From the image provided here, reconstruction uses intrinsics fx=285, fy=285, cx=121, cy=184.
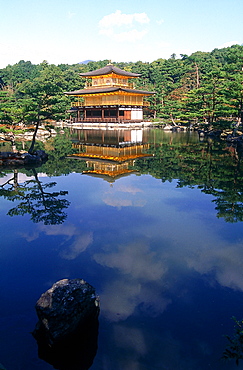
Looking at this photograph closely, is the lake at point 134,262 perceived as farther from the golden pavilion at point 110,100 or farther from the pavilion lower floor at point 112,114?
the golden pavilion at point 110,100

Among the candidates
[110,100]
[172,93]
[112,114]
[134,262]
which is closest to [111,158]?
[134,262]

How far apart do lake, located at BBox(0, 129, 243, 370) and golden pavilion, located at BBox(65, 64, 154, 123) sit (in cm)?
3669

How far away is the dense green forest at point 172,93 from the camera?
2117 centimetres

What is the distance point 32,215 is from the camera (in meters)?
10.6

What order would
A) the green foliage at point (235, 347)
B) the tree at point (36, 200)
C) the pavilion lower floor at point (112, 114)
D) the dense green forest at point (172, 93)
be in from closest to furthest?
the green foliage at point (235, 347) < the tree at point (36, 200) < the dense green forest at point (172, 93) < the pavilion lower floor at point (112, 114)

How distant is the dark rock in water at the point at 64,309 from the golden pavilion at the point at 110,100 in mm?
45166

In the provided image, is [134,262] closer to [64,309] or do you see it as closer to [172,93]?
[64,309]

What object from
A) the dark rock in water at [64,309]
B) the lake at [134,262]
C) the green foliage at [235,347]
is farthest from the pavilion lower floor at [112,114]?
the green foliage at [235,347]

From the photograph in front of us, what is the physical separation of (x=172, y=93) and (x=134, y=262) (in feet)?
197

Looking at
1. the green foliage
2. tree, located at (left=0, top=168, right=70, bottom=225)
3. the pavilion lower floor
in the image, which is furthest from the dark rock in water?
the pavilion lower floor

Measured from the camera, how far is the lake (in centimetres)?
485

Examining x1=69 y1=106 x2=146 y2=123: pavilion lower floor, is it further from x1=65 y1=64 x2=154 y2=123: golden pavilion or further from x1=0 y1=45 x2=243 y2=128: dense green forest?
x1=0 y1=45 x2=243 y2=128: dense green forest

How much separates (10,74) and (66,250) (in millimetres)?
91778

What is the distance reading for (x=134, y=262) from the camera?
7.29 m
